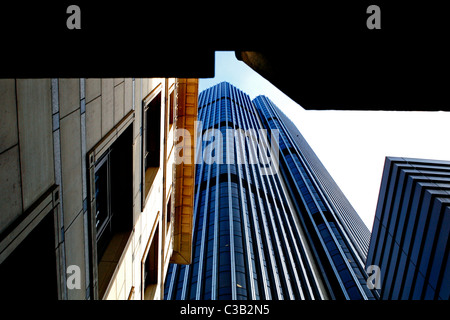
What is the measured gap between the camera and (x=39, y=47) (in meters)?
3.24

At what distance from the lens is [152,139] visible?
612 inches

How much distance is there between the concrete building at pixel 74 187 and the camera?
4.57 metres

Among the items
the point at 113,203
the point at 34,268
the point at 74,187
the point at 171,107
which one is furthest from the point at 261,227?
the point at 34,268

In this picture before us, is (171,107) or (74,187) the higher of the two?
(171,107)

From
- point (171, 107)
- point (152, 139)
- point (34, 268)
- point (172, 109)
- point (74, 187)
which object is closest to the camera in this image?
point (34, 268)

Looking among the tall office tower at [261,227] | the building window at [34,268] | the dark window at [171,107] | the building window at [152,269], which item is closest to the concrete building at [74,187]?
the building window at [34,268]

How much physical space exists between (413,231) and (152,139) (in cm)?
2634

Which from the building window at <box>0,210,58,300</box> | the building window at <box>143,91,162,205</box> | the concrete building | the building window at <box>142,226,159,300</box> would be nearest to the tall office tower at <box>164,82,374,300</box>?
the building window at <box>142,226,159,300</box>

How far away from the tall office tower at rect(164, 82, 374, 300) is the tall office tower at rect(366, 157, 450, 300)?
122 ft

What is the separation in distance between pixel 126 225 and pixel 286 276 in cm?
8047

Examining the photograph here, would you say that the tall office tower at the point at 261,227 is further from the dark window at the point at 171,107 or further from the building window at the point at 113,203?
the building window at the point at 113,203

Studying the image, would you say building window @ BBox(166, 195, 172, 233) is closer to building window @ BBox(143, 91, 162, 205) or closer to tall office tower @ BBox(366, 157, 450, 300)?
building window @ BBox(143, 91, 162, 205)

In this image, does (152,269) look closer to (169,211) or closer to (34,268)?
(169,211)
